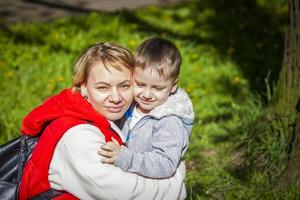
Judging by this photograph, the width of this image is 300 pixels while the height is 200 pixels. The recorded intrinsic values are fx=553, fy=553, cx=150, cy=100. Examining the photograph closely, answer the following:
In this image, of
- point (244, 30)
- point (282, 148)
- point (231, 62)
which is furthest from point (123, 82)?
point (244, 30)

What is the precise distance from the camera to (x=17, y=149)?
2.59 metres

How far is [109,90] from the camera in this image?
100 inches

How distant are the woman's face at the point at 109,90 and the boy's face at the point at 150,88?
4 centimetres

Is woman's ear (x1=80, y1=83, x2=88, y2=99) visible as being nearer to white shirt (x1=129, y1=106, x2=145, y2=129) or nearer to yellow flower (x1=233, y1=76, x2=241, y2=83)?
white shirt (x1=129, y1=106, x2=145, y2=129)

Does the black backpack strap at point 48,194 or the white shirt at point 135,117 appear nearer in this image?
the black backpack strap at point 48,194

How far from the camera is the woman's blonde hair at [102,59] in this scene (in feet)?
8.27

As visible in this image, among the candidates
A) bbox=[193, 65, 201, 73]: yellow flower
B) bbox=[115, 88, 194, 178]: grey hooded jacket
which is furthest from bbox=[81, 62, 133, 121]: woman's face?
bbox=[193, 65, 201, 73]: yellow flower

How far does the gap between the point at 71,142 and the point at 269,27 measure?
5.48m

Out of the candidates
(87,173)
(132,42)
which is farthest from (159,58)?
(132,42)

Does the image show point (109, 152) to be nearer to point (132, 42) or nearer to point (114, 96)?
point (114, 96)

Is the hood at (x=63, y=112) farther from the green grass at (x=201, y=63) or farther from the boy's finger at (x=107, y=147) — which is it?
the green grass at (x=201, y=63)

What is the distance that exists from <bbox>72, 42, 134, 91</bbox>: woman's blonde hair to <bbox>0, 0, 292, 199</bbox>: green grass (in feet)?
4.40

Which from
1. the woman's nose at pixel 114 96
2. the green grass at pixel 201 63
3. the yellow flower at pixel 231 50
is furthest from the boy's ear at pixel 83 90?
the yellow flower at pixel 231 50

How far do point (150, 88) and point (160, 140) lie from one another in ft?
0.84
